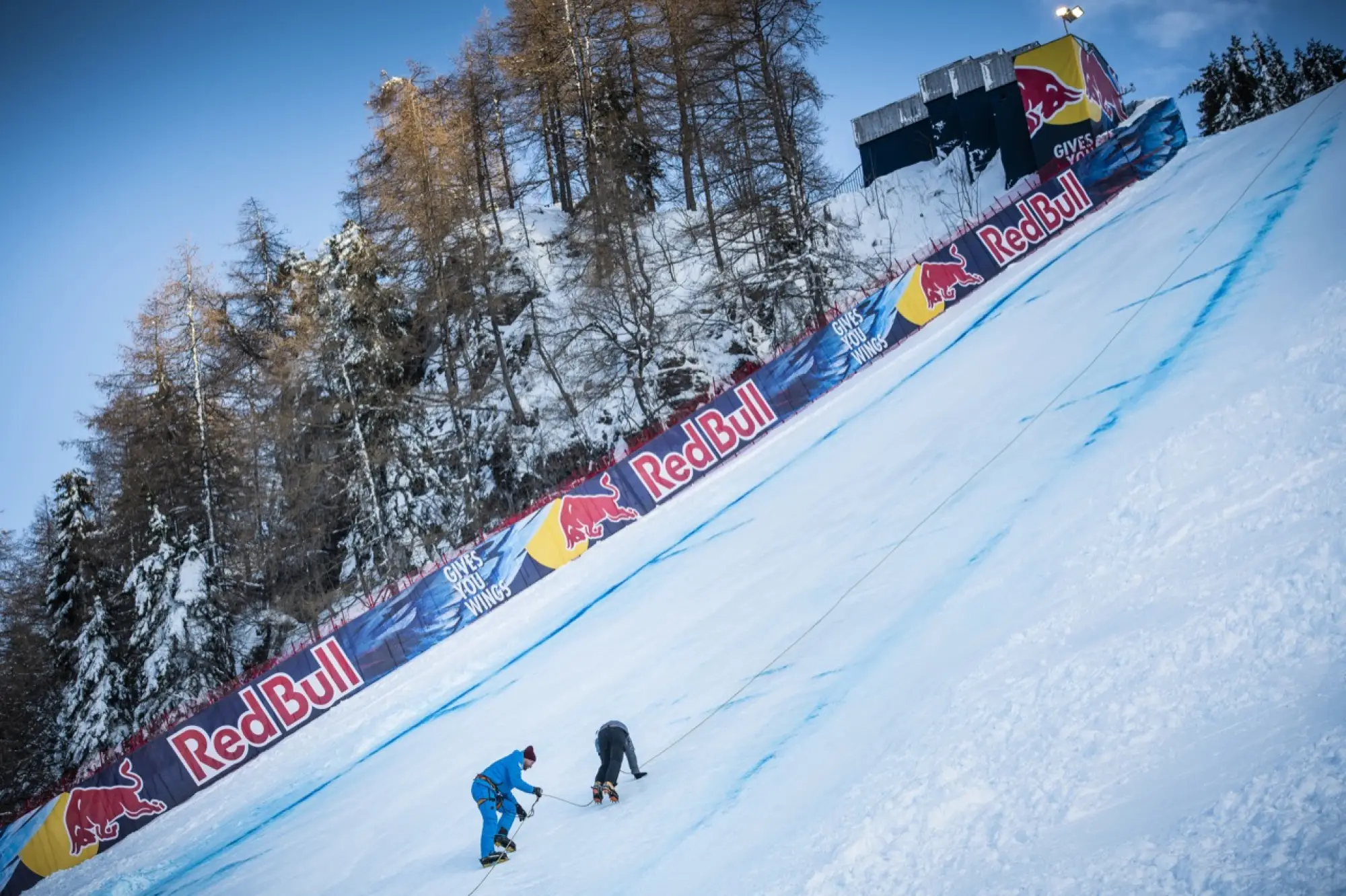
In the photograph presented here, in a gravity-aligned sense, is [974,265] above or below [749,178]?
below

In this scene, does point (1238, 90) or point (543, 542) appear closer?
point (543, 542)

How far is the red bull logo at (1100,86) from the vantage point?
92.7 ft

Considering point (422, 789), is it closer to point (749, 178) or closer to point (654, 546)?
point (654, 546)

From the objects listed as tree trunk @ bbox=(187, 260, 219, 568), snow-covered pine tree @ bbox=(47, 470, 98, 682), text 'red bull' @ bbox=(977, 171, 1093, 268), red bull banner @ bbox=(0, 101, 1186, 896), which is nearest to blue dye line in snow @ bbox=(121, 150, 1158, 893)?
red bull banner @ bbox=(0, 101, 1186, 896)

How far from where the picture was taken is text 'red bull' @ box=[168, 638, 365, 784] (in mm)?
16062

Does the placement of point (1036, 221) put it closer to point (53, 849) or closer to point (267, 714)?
point (267, 714)

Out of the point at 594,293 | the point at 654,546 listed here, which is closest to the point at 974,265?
the point at 594,293

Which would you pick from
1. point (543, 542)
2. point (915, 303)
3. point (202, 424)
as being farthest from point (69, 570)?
point (915, 303)

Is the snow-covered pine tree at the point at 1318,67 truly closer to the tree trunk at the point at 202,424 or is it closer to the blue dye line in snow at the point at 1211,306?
the blue dye line in snow at the point at 1211,306

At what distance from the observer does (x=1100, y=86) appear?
29.4 metres

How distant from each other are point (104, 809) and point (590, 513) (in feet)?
33.4

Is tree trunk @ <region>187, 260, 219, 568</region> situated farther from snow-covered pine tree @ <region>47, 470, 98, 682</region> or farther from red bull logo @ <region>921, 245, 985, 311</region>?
red bull logo @ <region>921, 245, 985, 311</region>

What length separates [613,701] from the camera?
10555 mm

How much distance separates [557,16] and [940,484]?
2671cm
